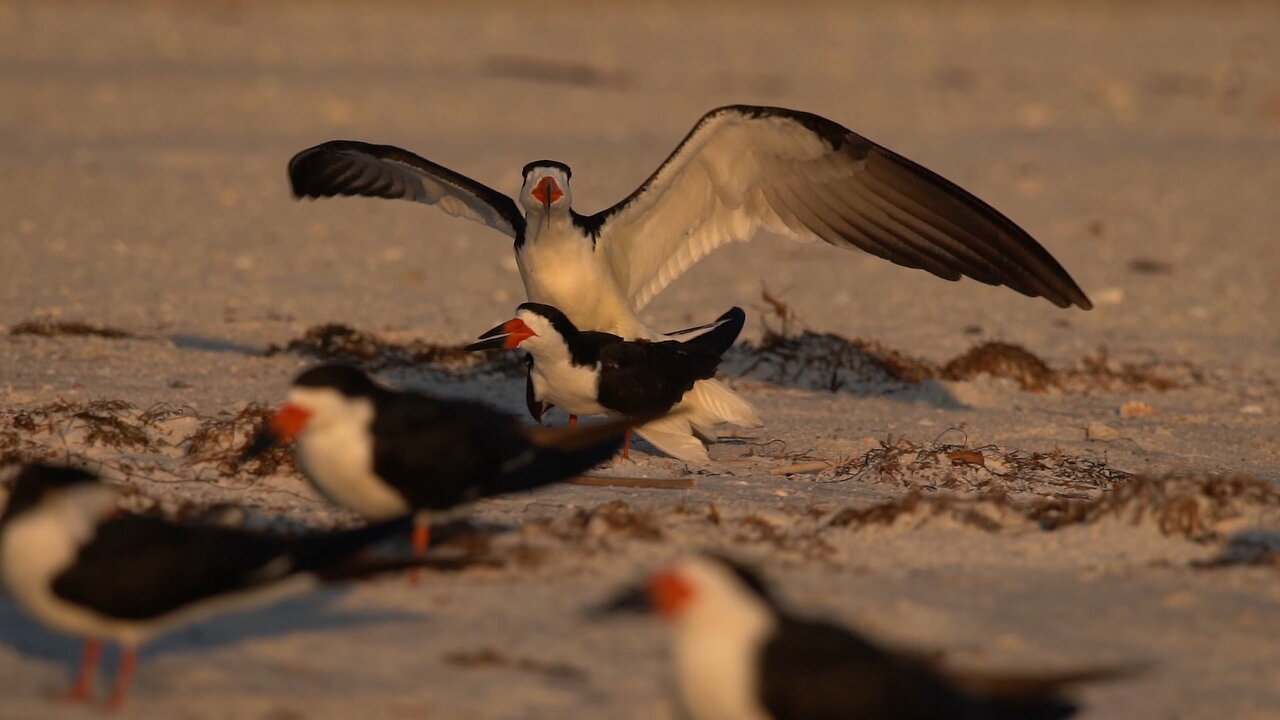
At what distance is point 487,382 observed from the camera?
8.28m

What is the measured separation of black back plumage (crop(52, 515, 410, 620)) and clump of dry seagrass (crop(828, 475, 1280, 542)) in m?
1.96

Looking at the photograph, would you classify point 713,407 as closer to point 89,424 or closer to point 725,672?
point 89,424

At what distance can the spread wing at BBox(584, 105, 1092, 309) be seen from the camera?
7.21 m

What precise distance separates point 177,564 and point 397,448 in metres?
0.93

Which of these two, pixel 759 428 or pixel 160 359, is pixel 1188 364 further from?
pixel 160 359

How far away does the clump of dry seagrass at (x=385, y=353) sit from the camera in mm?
8422

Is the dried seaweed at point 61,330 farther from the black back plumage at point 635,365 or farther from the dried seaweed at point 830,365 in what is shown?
the dried seaweed at point 830,365

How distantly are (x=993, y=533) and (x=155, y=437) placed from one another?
311cm

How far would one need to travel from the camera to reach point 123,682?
383cm

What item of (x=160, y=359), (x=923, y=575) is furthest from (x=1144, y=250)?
(x=923, y=575)

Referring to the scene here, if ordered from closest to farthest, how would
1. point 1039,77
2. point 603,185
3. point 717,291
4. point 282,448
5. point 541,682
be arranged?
1. point 541,682
2. point 282,448
3. point 717,291
4. point 603,185
5. point 1039,77

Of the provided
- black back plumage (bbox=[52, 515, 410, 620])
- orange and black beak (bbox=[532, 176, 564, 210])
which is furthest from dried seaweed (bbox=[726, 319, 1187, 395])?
black back plumage (bbox=[52, 515, 410, 620])

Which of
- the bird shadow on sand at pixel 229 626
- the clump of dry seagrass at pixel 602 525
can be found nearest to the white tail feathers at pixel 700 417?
the clump of dry seagrass at pixel 602 525

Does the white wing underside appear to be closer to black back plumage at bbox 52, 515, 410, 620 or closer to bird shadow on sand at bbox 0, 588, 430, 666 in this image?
bird shadow on sand at bbox 0, 588, 430, 666
